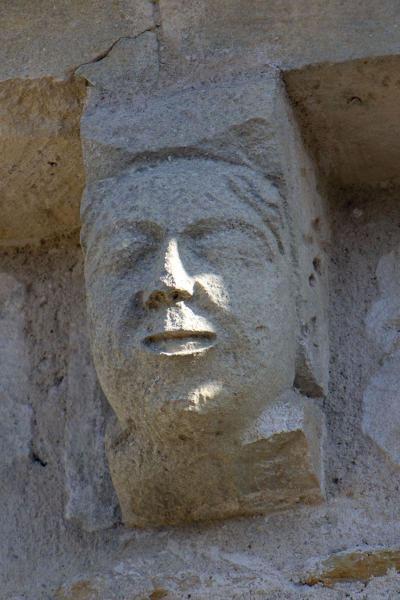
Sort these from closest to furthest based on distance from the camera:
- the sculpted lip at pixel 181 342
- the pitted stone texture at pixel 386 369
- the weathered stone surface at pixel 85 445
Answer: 1. the sculpted lip at pixel 181 342
2. the pitted stone texture at pixel 386 369
3. the weathered stone surface at pixel 85 445

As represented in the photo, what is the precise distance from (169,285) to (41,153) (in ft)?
2.04

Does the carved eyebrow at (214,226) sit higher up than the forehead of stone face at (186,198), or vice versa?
the forehead of stone face at (186,198)

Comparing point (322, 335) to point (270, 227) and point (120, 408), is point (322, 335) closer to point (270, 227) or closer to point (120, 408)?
point (270, 227)

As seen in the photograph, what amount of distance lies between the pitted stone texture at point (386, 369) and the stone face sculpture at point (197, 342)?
0.41 ft

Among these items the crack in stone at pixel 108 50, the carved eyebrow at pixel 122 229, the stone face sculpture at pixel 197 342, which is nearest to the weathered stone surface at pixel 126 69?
the crack in stone at pixel 108 50

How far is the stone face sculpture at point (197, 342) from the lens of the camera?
201 centimetres

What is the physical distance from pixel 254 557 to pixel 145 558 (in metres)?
0.22

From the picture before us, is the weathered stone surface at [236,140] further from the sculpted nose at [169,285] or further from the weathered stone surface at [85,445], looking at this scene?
the weathered stone surface at [85,445]

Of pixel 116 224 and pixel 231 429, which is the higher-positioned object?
pixel 116 224

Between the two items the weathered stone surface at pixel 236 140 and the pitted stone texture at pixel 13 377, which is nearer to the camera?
the weathered stone surface at pixel 236 140

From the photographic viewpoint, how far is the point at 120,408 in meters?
2.09

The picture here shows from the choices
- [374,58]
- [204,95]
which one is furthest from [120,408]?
[374,58]

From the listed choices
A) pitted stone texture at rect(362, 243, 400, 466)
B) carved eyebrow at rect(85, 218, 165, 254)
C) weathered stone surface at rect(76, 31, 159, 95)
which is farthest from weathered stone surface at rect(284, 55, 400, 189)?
carved eyebrow at rect(85, 218, 165, 254)

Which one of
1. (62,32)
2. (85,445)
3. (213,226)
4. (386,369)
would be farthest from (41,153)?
(386,369)
